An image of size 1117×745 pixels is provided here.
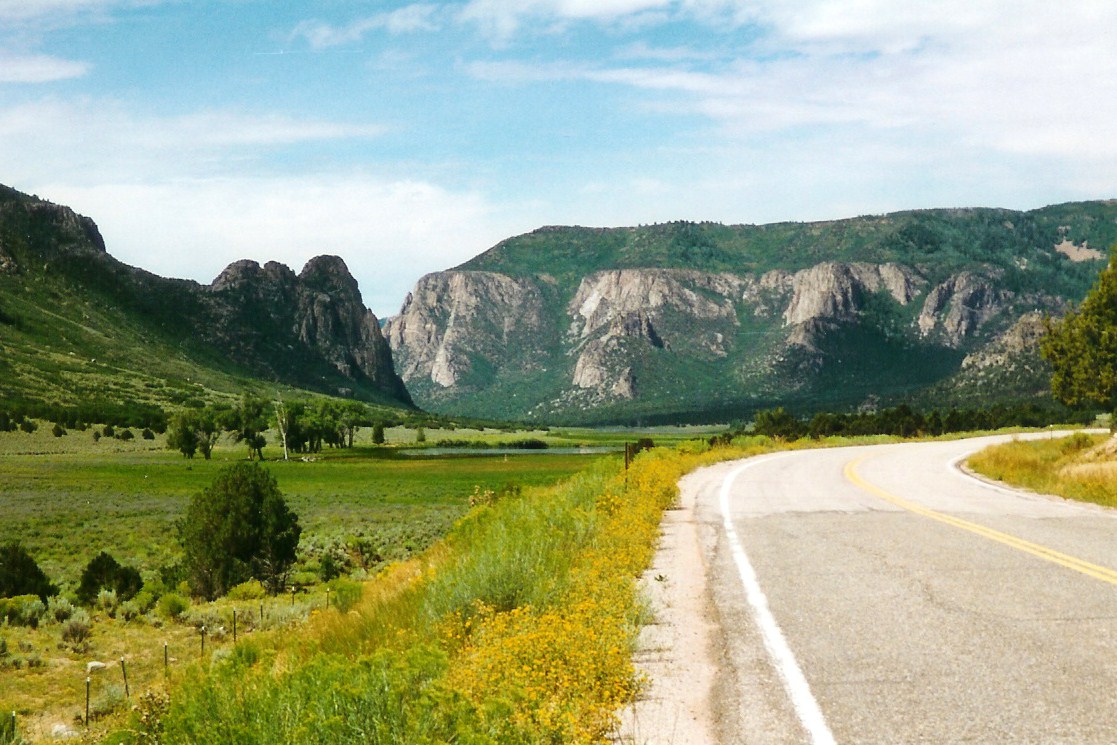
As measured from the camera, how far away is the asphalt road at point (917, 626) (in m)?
5.46

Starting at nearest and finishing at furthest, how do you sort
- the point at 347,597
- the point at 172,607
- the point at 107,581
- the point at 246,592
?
the point at 347,597, the point at 172,607, the point at 246,592, the point at 107,581

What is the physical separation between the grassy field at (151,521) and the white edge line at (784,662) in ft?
28.0

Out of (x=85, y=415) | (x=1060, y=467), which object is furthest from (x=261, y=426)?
(x=1060, y=467)

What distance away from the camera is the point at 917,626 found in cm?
782

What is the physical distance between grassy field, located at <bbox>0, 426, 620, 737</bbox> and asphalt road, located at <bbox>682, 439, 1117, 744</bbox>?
897 cm

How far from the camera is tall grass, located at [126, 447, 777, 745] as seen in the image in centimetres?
475

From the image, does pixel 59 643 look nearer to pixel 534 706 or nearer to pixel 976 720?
pixel 534 706

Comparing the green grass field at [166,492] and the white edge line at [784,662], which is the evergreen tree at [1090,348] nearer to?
the green grass field at [166,492]

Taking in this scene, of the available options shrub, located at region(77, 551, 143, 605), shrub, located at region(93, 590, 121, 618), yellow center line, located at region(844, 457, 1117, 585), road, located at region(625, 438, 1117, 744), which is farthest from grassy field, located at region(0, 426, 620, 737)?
yellow center line, located at region(844, 457, 1117, 585)

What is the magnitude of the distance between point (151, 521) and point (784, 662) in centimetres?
4779

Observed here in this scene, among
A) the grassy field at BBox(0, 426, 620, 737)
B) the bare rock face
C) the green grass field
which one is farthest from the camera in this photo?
the bare rock face

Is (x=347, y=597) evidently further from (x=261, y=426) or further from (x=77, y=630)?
(x=261, y=426)

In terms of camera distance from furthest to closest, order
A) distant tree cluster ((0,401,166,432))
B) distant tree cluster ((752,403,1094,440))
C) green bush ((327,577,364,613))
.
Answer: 1. distant tree cluster ((0,401,166,432))
2. distant tree cluster ((752,403,1094,440))
3. green bush ((327,577,364,613))

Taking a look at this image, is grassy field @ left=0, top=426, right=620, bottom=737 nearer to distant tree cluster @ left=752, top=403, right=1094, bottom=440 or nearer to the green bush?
the green bush
